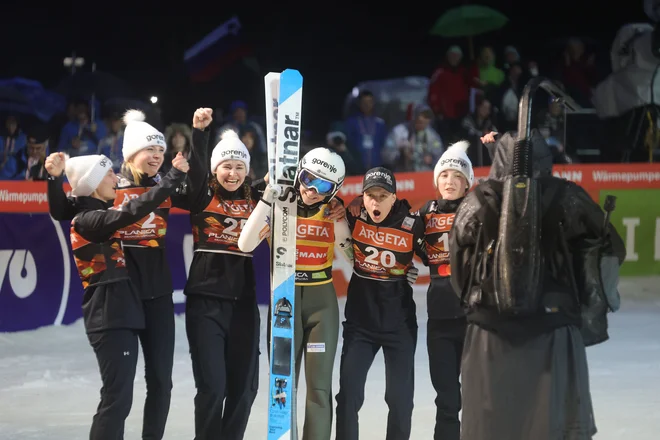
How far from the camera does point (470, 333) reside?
3904 mm

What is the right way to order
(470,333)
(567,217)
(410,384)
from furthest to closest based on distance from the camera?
1. (410,384)
2. (470,333)
3. (567,217)

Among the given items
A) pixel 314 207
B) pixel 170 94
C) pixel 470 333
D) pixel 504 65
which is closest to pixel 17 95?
pixel 170 94

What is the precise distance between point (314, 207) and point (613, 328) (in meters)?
4.65

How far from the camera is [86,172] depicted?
4.68m

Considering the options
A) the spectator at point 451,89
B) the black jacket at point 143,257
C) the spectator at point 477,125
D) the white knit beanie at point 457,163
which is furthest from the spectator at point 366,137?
the black jacket at point 143,257

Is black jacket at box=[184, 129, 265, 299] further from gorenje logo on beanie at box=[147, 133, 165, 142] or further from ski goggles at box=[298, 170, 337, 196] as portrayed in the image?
ski goggles at box=[298, 170, 337, 196]

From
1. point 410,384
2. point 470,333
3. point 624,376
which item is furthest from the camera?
point 624,376

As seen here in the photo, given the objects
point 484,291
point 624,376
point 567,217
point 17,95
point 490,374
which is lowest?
point 624,376

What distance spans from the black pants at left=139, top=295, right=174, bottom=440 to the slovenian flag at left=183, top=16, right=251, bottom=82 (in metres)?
7.87

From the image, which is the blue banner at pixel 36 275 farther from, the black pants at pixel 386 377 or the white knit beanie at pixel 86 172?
the black pants at pixel 386 377

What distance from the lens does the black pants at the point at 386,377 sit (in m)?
4.80

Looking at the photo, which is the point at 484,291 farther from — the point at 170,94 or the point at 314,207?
the point at 170,94

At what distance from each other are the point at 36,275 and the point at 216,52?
214 inches

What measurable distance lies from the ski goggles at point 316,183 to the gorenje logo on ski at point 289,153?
9cm
